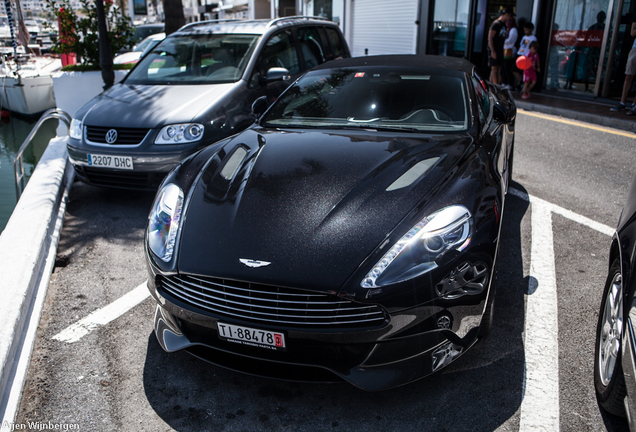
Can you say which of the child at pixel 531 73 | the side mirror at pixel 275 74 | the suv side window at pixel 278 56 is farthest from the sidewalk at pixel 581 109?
the side mirror at pixel 275 74

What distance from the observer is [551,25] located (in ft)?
41.4

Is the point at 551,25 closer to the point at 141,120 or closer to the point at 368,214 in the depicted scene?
the point at 141,120

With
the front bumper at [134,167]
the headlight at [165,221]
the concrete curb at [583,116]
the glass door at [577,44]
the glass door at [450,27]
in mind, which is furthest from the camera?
the glass door at [450,27]

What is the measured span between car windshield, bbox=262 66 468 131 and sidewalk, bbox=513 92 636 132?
248 inches

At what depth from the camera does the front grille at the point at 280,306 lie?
225 centimetres

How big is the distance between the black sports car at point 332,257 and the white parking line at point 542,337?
0.36 metres

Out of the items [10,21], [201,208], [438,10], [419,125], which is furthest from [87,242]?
[10,21]

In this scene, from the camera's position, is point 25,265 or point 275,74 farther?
point 275,74

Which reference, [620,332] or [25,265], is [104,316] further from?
[620,332]

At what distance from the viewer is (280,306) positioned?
2299 millimetres

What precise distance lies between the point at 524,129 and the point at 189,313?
298 inches

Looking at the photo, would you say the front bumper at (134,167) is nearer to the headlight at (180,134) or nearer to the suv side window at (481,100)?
the headlight at (180,134)

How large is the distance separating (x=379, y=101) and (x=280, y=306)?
79.1 inches

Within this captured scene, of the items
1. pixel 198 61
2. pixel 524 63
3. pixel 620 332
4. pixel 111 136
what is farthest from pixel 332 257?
pixel 524 63
